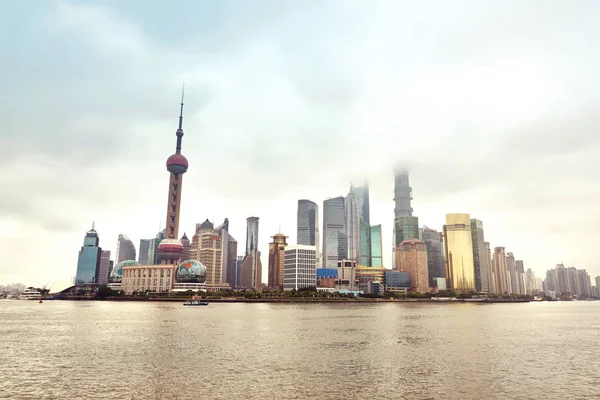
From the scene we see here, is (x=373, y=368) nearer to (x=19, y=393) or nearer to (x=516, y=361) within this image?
(x=516, y=361)

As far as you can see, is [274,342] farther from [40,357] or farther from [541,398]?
[541,398]

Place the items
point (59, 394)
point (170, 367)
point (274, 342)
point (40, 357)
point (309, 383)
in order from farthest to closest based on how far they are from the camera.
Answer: point (274, 342)
point (40, 357)
point (170, 367)
point (309, 383)
point (59, 394)

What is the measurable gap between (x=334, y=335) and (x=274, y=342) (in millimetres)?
16346

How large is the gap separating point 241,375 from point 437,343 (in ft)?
142

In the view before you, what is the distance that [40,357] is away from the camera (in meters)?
61.7

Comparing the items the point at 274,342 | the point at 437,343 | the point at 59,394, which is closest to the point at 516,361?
the point at 437,343

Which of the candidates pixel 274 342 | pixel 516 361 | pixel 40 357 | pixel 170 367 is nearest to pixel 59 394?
pixel 170 367

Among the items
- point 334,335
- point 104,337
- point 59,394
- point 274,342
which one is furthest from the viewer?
point 334,335

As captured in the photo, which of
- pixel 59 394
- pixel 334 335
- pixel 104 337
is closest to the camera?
pixel 59 394

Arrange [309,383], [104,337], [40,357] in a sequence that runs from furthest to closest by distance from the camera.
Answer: [104,337] < [40,357] < [309,383]

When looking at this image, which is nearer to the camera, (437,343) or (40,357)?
(40,357)

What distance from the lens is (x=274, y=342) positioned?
78.1 metres

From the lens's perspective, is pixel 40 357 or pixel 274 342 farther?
pixel 274 342

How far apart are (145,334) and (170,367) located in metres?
37.8
